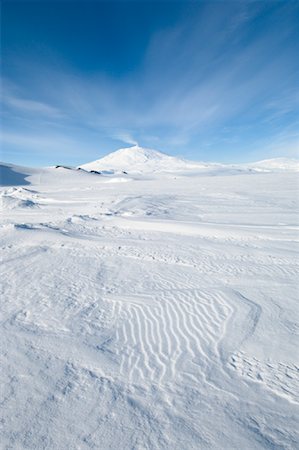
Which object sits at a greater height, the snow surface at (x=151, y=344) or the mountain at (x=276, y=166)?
the mountain at (x=276, y=166)

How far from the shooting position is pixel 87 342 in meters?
3.34

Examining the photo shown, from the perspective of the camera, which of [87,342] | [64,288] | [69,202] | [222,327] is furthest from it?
[69,202]

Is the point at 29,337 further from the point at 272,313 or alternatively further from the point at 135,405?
the point at 272,313

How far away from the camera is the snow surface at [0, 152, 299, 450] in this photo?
230 centimetres

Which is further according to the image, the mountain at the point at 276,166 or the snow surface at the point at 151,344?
the mountain at the point at 276,166

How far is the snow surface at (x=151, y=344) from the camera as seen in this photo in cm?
230

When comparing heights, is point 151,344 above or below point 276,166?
below

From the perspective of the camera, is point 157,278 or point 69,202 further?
point 69,202

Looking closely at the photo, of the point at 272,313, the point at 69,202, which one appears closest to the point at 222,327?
the point at 272,313

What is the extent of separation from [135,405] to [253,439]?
1.07 m

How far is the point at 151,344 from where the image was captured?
329 centimetres

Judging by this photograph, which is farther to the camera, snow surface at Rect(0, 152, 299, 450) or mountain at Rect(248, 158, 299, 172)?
mountain at Rect(248, 158, 299, 172)

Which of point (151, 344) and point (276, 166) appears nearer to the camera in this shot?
point (151, 344)

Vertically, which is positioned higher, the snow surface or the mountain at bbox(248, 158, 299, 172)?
the mountain at bbox(248, 158, 299, 172)
